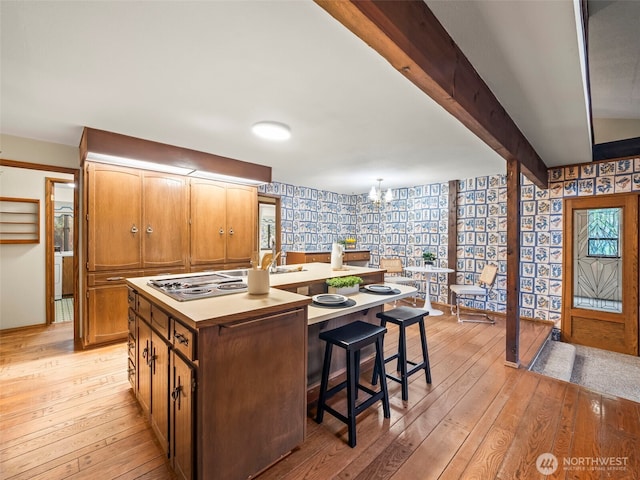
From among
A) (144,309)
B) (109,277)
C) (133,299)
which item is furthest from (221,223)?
(144,309)

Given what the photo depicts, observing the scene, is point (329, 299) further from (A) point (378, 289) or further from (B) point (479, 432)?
(B) point (479, 432)

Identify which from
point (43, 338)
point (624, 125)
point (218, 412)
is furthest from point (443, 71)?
point (43, 338)

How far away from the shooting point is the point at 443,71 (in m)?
1.43

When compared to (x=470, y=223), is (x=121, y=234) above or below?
below

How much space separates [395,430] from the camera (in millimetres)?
1907

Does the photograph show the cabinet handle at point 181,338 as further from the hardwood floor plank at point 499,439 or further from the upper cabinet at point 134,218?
the upper cabinet at point 134,218

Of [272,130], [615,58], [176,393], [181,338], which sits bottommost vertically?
[176,393]

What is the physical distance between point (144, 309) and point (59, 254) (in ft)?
17.9

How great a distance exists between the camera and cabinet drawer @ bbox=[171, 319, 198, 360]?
129cm

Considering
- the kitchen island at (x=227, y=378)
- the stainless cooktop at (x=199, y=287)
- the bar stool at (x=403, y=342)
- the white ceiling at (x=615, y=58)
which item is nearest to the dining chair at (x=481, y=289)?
the bar stool at (x=403, y=342)

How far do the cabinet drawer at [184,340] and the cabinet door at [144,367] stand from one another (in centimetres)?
54

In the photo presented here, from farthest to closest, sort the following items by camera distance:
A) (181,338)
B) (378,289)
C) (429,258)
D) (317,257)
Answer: (317,257), (429,258), (378,289), (181,338)

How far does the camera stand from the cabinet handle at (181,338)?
1.34m

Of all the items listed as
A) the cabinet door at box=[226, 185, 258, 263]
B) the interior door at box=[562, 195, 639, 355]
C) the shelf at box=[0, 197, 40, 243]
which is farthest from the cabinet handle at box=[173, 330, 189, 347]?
the interior door at box=[562, 195, 639, 355]
